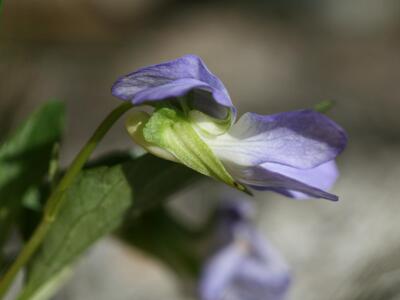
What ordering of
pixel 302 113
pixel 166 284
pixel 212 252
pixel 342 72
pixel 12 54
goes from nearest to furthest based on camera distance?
pixel 302 113, pixel 212 252, pixel 12 54, pixel 166 284, pixel 342 72

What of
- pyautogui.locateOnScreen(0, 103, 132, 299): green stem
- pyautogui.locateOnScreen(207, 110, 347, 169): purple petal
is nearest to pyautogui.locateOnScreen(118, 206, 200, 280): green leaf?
pyautogui.locateOnScreen(0, 103, 132, 299): green stem

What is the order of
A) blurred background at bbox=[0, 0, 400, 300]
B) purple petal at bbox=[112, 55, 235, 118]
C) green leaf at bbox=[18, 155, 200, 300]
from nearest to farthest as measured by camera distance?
1. purple petal at bbox=[112, 55, 235, 118]
2. green leaf at bbox=[18, 155, 200, 300]
3. blurred background at bbox=[0, 0, 400, 300]

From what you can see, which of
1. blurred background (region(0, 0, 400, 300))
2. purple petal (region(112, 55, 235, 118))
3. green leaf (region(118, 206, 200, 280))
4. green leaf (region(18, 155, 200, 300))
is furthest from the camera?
blurred background (region(0, 0, 400, 300))

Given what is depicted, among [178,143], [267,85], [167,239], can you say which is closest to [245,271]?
[167,239]

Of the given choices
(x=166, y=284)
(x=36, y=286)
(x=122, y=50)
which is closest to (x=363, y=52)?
(x=122, y=50)

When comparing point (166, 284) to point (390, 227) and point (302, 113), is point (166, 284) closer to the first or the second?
point (390, 227)

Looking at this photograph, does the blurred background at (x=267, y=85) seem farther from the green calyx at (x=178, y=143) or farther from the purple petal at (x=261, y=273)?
the green calyx at (x=178, y=143)

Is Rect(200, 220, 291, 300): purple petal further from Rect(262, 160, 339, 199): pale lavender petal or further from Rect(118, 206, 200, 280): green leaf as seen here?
Rect(262, 160, 339, 199): pale lavender petal

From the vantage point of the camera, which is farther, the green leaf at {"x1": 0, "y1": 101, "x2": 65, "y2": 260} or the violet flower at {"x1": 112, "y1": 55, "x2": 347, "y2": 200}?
the green leaf at {"x1": 0, "y1": 101, "x2": 65, "y2": 260}
